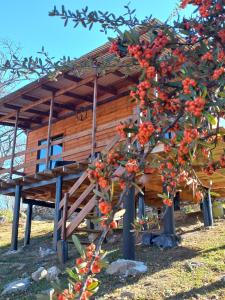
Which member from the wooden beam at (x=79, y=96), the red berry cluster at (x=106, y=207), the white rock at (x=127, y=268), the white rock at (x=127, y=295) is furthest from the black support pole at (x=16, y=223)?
the red berry cluster at (x=106, y=207)

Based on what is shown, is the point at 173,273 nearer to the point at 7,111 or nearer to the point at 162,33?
the point at 162,33

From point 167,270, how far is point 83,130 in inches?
290

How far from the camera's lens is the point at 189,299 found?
552 cm

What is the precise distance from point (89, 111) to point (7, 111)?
3.01 metres

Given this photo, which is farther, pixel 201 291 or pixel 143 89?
pixel 201 291

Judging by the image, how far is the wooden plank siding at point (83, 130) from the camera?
12189 millimetres

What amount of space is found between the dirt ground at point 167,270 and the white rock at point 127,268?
0.13m

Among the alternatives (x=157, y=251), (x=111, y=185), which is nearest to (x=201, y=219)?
(x=157, y=251)

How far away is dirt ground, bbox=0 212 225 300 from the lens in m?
5.87

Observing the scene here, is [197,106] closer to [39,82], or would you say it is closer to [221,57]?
[221,57]

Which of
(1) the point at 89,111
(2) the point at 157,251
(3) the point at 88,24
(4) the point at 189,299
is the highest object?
(1) the point at 89,111

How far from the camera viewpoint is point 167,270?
7.02 metres

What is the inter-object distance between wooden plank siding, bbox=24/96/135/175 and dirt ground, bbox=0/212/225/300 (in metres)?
3.12

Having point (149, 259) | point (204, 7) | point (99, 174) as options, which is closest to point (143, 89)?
point (99, 174)
